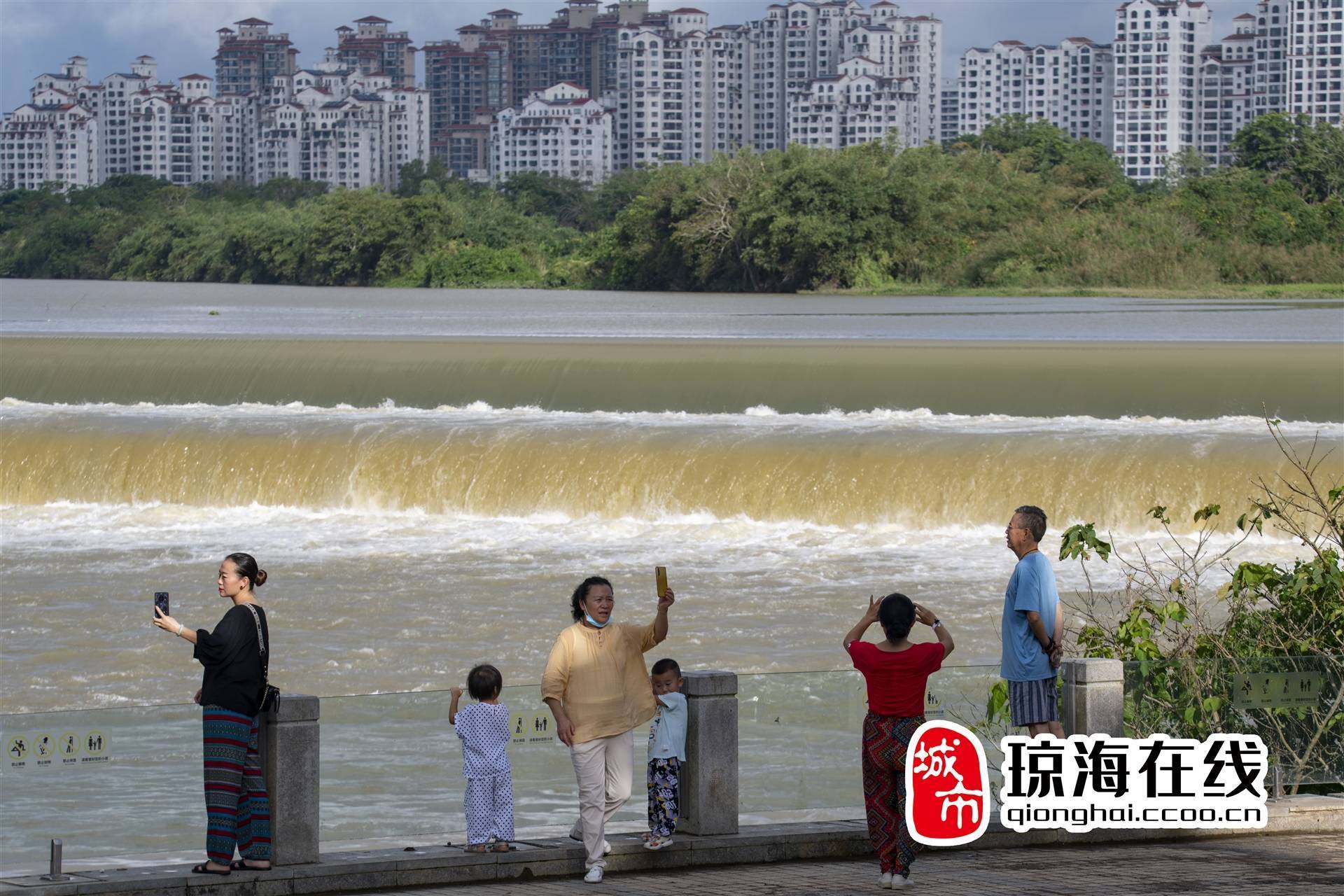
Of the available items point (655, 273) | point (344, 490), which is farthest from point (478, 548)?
point (655, 273)

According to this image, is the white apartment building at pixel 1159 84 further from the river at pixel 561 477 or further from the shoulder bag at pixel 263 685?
the shoulder bag at pixel 263 685

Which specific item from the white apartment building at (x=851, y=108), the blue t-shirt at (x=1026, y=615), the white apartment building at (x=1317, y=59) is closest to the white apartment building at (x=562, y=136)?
the white apartment building at (x=851, y=108)

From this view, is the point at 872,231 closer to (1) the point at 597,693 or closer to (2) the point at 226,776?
A: (1) the point at 597,693

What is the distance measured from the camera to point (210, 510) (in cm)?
2094

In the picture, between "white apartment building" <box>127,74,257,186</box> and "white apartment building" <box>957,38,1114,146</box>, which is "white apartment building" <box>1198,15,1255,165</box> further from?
"white apartment building" <box>127,74,257,186</box>

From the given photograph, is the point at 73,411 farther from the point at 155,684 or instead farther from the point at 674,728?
the point at 674,728

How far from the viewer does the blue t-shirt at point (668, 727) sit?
24.7 feet

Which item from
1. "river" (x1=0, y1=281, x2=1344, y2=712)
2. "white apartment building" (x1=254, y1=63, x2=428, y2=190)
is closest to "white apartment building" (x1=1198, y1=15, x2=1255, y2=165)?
"white apartment building" (x1=254, y1=63, x2=428, y2=190)

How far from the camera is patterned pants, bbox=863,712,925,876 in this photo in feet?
23.3

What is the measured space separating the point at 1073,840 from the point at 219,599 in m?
9.47

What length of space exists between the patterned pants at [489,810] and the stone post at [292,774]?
567 millimetres

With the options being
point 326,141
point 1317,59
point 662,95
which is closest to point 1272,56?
point 1317,59

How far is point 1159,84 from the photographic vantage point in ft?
550

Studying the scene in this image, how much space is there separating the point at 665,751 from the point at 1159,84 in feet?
551
